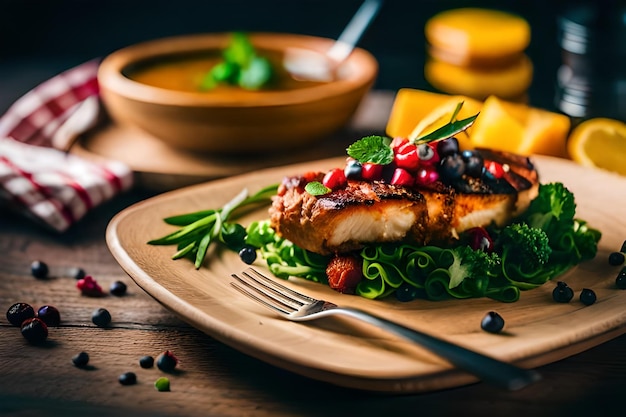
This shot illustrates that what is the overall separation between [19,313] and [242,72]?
268 centimetres

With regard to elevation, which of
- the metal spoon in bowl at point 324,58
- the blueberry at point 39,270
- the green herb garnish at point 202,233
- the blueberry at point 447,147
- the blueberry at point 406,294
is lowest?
the blueberry at point 39,270

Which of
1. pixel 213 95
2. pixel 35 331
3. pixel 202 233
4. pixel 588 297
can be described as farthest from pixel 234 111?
pixel 588 297

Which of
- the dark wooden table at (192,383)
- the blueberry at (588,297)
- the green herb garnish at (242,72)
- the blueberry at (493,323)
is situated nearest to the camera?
the dark wooden table at (192,383)

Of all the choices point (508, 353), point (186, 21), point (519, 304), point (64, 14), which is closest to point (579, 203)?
point (519, 304)

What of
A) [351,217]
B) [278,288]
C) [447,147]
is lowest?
[278,288]

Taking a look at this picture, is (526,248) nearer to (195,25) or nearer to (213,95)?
(213,95)

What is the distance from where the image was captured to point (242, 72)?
5.75m

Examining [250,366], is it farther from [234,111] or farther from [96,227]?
[234,111]

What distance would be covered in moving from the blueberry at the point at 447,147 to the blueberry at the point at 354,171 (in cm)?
41

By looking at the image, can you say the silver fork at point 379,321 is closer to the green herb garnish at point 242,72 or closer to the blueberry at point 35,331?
the blueberry at point 35,331

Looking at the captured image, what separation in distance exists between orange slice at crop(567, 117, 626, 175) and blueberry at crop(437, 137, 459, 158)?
4.97ft

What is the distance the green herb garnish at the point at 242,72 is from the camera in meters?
5.66

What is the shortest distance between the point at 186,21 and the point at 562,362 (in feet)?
20.3

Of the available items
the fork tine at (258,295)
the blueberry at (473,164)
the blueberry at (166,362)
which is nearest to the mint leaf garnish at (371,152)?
the blueberry at (473,164)
